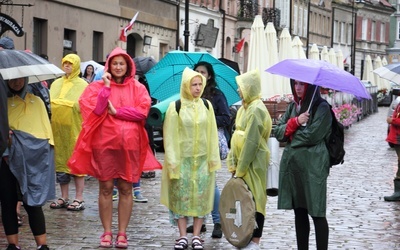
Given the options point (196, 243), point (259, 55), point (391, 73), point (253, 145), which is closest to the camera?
point (253, 145)

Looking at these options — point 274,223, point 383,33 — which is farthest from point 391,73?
point 383,33

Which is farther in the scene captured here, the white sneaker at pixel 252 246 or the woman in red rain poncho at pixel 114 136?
the woman in red rain poncho at pixel 114 136

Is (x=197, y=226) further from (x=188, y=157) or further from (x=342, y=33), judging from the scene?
(x=342, y=33)

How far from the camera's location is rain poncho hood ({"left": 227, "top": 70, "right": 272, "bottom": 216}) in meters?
10.0

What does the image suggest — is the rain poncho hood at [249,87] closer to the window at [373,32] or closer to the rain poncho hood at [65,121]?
the rain poncho hood at [65,121]

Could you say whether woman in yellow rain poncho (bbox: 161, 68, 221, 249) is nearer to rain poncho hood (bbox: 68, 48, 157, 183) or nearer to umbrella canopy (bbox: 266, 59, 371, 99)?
rain poncho hood (bbox: 68, 48, 157, 183)

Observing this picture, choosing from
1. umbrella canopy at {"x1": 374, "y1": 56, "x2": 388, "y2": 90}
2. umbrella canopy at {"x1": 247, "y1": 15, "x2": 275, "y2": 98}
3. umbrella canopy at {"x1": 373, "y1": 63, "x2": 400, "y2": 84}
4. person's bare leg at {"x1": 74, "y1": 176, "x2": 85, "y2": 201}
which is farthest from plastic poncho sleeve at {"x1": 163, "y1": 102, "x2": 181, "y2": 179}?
umbrella canopy at {"x1": 374, "y1": 56, "x2": 388, "y2": 90}

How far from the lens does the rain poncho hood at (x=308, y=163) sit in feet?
29.8

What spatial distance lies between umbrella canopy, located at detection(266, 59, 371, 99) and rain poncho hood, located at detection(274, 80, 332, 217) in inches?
6.9

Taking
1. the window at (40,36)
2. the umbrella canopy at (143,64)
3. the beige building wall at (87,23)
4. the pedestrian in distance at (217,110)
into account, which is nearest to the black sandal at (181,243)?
the pedestrian in distance at (217,110)

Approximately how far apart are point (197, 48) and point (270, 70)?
123 ft

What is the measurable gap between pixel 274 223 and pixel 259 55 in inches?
865

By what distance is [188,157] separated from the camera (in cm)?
1048

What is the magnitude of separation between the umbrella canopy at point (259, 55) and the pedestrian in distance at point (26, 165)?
2389 centimetres
